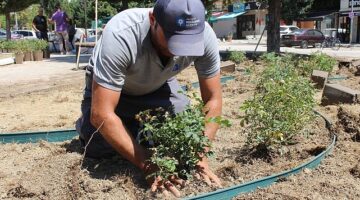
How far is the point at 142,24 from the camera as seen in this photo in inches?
122

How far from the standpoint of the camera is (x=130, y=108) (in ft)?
12.7

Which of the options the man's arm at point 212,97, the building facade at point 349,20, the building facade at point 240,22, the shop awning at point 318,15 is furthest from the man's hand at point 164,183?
the building facade at point 240,22

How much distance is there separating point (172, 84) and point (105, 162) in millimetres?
827

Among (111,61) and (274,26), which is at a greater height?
(274,26)

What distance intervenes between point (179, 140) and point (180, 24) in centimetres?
75

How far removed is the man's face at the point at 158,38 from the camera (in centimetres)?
285

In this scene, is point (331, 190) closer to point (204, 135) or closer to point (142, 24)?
point (204, 135)

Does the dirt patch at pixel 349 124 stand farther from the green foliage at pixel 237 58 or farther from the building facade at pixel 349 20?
the building facade at pixel 349 20

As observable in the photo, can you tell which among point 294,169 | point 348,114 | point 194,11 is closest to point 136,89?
point 194,11

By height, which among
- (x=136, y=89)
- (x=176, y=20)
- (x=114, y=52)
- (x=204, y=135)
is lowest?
(x=204, y=135)

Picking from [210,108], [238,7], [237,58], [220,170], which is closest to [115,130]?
[210,108]

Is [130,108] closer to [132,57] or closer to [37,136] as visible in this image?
[132,57]

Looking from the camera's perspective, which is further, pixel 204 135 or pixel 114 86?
pixel 204 135

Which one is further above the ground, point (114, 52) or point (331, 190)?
point (114, 52)
